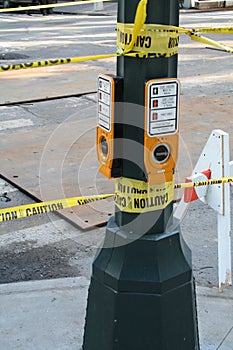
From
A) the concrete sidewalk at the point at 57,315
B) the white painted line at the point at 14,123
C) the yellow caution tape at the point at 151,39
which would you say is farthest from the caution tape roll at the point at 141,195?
the white painted line at the point at 14,123

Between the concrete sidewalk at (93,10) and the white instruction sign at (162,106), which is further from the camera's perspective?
the concrete sidewalk at (93,10)

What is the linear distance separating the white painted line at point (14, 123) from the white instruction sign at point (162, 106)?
5655 millimetres

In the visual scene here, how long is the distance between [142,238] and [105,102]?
61cm

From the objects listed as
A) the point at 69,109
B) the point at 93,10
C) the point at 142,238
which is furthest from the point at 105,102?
the point at 93,10

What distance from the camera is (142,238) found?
108 inches

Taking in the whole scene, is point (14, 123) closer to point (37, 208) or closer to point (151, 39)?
point (37, 208)

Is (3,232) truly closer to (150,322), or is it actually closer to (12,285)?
(12,285)

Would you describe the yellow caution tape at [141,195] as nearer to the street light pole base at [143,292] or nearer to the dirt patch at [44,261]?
the street light pole base at [143,292]

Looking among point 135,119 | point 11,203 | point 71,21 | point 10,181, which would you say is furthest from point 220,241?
point 71,21

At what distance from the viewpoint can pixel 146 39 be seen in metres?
2.55

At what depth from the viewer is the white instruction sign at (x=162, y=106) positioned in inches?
100

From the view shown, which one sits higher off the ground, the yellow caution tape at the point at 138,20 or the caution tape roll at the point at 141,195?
the yellow caution tape at the point at 138,20

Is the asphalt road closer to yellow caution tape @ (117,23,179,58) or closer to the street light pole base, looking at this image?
the street light pole base

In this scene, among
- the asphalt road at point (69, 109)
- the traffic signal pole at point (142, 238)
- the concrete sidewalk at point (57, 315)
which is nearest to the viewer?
the traffic signal pole at point (142, 238)
